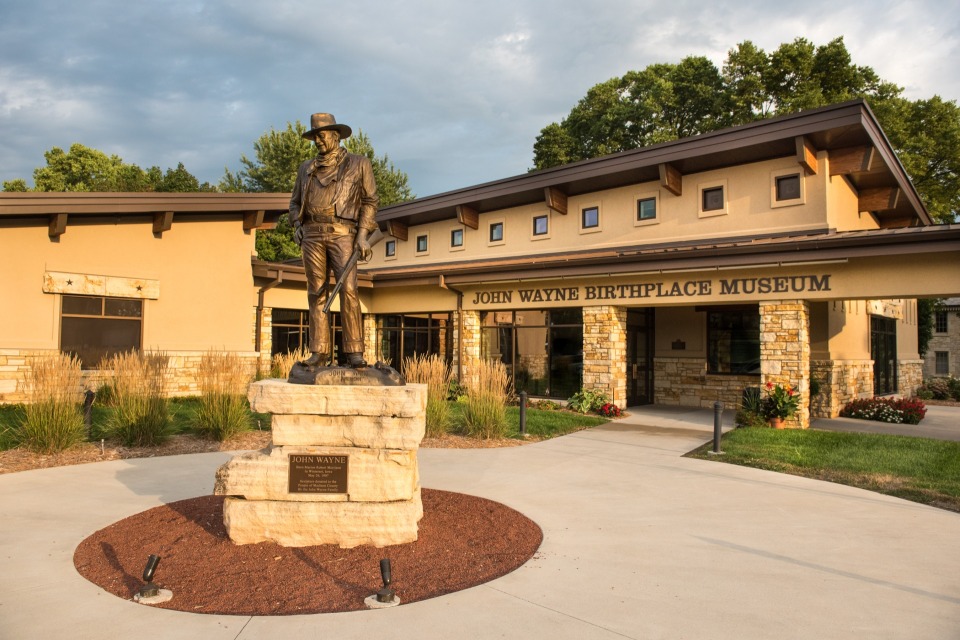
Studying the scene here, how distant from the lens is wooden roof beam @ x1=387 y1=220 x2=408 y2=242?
2184cm

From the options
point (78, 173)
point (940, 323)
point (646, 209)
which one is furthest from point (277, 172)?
point (940, 323)

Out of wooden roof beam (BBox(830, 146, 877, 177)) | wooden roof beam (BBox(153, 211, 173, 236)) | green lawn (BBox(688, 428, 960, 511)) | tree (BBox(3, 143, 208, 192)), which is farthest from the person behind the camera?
tree (BBox(3, 143, 208, 192))

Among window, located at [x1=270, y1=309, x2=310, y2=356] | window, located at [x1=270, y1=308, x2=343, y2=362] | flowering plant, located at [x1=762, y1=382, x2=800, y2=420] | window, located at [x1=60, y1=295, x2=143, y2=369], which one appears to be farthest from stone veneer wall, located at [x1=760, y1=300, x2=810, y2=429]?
window, located at [x1=60, y1=295, x2=143, y2=369]

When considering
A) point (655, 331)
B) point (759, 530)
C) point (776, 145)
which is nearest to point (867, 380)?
point (655, 331)

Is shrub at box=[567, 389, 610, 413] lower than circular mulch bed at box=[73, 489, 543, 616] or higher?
higher

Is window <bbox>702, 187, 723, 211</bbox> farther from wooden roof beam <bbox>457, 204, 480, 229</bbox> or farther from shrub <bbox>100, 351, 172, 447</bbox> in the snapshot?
shrub <bbox>100, 351, 172, 447</bbox>

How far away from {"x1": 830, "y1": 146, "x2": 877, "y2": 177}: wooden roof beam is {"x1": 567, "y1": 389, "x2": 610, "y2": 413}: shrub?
7330mm

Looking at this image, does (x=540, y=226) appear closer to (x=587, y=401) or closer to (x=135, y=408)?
(x=587, y=401)

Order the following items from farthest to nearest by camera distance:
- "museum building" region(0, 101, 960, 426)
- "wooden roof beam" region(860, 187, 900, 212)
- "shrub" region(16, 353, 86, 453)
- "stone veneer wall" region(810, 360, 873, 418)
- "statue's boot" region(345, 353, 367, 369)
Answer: "wooden roof beam" region(860, 187, 900, 212), "stone veneer wall" region(810, 360, 873, 418), "museum building" region(0, 101, 960, 426), "shrub" region(16, 353, 86, 453), "statue's boot" region(345, 353, 367, 369)

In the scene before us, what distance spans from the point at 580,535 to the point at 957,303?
38338 mm

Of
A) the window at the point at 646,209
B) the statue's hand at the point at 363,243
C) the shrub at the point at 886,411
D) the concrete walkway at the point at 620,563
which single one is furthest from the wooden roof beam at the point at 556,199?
the statue's hand at the point at 363,243

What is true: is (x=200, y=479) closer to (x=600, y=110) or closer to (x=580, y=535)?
(x=580, y=535)

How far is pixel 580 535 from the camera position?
17.5 feet

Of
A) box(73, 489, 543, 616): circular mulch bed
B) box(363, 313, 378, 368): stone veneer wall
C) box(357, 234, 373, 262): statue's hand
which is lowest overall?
box(73, 489, 543, 616): circular mulch bed
